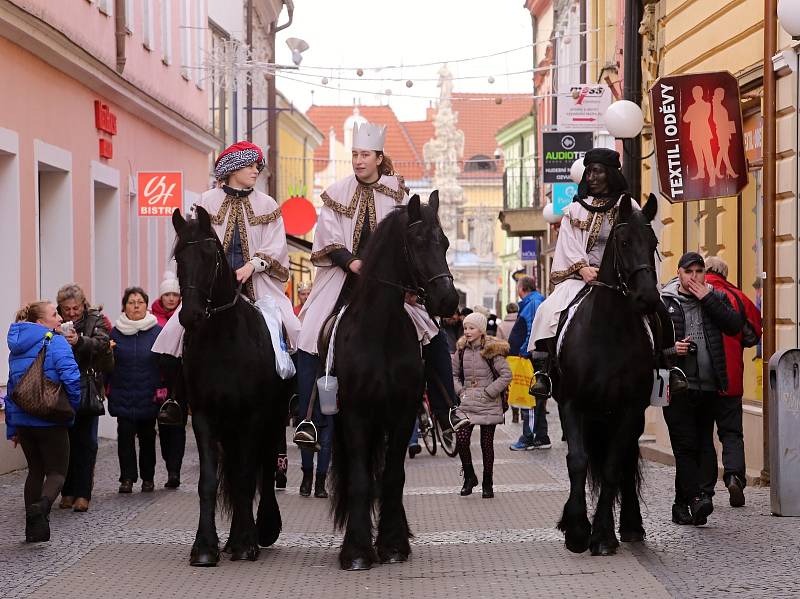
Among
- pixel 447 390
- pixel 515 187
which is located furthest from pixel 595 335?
pixel 515 187

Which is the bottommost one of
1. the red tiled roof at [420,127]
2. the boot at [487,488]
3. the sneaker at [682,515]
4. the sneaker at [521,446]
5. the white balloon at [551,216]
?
the sneaker at [521,446]

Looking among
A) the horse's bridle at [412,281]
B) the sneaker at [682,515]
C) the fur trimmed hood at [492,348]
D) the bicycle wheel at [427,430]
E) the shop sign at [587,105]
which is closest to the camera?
the horse's bridle at [412,281]

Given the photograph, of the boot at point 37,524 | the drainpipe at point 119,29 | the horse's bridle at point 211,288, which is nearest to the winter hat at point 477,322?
the boot at point 37,524

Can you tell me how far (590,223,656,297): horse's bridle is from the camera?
9.95 meters

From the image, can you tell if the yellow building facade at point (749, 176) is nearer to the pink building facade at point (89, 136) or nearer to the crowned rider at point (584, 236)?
the crowned rider at point (584, 236)

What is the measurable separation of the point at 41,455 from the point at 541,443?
1006 cm

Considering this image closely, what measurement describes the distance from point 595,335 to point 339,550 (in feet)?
6.76

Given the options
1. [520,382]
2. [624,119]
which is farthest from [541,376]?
[520,382]

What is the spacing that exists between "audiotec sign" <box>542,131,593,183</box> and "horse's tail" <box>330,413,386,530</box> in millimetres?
22251

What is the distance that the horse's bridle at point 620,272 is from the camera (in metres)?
9.95

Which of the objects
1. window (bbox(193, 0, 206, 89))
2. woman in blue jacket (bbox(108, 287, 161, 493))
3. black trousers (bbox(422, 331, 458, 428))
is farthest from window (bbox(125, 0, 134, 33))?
black trousers (bbox(422, 331, 458, 428))

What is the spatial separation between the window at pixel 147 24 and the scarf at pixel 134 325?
39.3 ft

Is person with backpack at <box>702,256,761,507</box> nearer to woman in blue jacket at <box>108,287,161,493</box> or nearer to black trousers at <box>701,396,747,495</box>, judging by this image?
black trousers at <box>701,396,747,495</box>

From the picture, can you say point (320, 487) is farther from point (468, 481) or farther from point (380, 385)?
point (380, 385)
